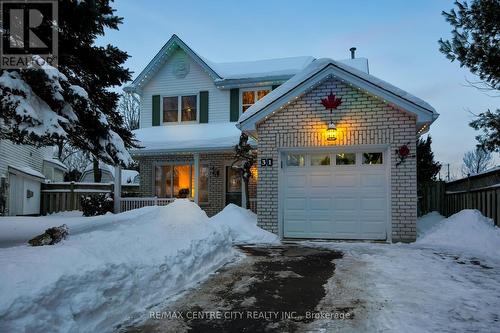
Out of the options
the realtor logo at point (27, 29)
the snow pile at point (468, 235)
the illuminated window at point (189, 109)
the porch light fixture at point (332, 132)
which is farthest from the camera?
the illuminated window at point (189, 109)

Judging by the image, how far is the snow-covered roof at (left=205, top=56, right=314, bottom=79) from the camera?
57.8 ft

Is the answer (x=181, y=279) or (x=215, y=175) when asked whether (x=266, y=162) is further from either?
(x=215, y=175)

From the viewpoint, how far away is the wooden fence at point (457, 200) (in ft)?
31.8

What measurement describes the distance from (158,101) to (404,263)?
14280mm

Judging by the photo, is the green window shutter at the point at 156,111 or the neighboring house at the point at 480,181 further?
the green window shutter at the point at 156,111

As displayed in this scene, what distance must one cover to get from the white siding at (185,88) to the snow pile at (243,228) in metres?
7.13

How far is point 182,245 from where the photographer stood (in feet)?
20.5

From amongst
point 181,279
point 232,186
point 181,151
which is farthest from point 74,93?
point 232,186

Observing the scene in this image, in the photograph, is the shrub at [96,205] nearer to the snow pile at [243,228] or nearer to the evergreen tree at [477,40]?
the snow pile at [243,228]

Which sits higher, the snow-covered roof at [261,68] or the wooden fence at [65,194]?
the snow-covered roof at [261,68]

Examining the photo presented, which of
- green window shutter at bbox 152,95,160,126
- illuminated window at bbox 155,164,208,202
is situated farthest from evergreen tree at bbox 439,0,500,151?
green window shutter at bbox 152,95,160,126

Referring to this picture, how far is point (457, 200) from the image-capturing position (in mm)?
13359

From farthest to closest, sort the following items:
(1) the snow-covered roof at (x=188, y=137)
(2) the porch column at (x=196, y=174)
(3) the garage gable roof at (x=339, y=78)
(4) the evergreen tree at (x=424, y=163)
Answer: (4) the evergreen tree at (x=424, y=163) → (2) the porch column at (x=196, y=174) → (1) the snow-covered roof at (x=188, y=137) → (3) the garage gable roof at (x=339, y=78)

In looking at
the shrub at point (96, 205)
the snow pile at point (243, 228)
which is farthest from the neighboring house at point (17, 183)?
the snow pile at point (243, 228)
